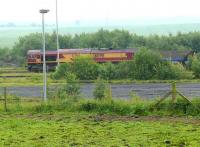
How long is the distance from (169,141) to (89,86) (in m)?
20.7

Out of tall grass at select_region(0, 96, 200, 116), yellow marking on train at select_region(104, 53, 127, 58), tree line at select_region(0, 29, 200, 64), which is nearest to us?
tall grass at select_region(0, 96, 200, 116)

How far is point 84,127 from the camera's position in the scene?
583 inches

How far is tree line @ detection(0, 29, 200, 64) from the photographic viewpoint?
6194 centimetres

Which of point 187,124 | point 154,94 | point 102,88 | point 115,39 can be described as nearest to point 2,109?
point 102,88

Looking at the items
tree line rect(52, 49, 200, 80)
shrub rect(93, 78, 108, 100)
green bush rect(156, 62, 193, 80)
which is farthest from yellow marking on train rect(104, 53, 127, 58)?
shrub rect(93, 78, 108, 100)

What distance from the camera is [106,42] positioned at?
6725cm

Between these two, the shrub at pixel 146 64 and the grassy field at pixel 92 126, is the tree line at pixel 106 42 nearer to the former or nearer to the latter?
the shrub at pixel 146 64

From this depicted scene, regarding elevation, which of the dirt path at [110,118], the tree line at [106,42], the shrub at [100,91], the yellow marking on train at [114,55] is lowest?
the dirt path at [110,118]

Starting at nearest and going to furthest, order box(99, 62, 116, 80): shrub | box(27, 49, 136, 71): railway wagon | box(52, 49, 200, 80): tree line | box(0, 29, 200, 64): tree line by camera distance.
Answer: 1. box(52, 49, 200, 80): tree line
2. box(99, 62, 116, 80): shrub
3. box(27, 49, 136, 71): railway wagon
4. box(0, 29, 200, 64): tree line

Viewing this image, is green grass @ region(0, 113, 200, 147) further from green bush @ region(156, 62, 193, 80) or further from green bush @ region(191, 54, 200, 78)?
green bush @ region(191, 54, 200, 78)

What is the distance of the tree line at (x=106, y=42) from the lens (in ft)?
203

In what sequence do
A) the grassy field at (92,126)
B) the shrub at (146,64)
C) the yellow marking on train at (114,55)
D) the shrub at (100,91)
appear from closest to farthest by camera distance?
the grassy field at (92,126) → the shrub at (100,91) → the shrub at (146,64) → the yellow marking on train at (114,55)

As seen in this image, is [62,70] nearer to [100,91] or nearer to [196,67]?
[196,67]

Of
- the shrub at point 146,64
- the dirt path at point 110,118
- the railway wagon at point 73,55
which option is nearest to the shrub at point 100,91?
the dirt path at point 110,118
